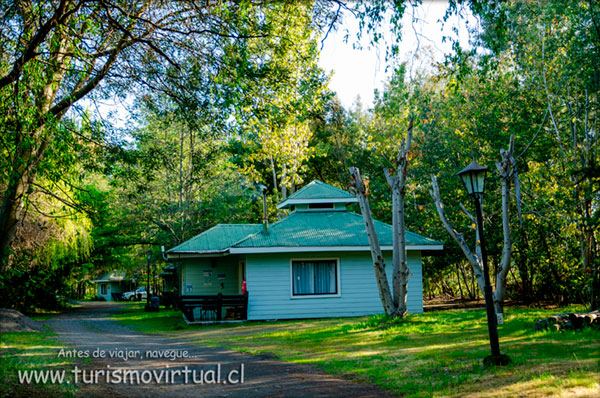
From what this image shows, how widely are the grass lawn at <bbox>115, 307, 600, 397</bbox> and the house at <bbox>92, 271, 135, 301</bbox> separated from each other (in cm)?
5121

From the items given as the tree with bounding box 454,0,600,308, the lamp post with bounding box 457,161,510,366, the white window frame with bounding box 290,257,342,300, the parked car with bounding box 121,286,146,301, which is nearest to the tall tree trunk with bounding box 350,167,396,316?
the white window frame with bounding box 290,257,342,300

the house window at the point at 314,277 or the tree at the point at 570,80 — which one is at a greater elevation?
the tree at the point at 570,80

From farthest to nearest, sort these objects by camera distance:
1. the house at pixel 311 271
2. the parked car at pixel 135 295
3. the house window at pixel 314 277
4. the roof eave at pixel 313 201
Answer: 1. the parked car at pixel 135 295
2. the roof eave at pixel 313 201
3. the house window at pixel 314 277
4. the house at pixel 311 271

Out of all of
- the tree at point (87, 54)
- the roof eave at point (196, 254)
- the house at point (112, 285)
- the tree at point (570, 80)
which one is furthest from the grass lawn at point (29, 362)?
the house at point (112, 285)

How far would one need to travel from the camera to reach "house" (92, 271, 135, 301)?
62.2 metres

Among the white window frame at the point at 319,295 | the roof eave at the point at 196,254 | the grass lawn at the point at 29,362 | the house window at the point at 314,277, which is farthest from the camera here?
the roof eave at the point at 196,254

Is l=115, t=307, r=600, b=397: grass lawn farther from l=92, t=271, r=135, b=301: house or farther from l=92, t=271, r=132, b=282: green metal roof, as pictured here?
l=92, t=271, r=135, b=301: house

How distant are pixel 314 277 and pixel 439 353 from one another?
9824 millimetres

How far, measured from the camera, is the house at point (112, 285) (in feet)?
204

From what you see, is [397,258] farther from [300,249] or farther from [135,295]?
[135,295]

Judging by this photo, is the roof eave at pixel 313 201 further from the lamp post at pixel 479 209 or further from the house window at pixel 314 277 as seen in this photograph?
the lamp post at pixel 479 209

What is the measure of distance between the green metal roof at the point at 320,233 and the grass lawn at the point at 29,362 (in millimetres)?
6883

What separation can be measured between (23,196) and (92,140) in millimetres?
2129

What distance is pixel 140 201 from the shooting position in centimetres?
2544
